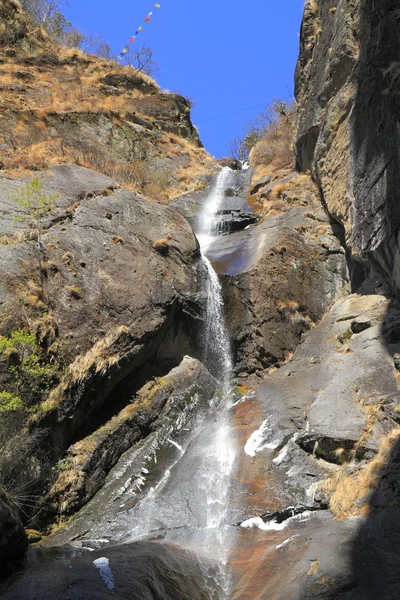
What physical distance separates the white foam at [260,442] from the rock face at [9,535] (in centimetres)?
487

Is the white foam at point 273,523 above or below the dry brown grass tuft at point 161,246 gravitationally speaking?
below

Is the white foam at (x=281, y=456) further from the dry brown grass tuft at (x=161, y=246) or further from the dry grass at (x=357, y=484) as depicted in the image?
the dry brown grass tuft at (x=161, y=246)

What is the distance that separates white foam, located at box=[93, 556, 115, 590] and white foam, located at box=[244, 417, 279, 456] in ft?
13.7

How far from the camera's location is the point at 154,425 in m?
12.9

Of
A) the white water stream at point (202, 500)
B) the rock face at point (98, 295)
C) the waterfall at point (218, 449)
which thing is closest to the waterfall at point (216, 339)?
the waterfall at point (218, 449)

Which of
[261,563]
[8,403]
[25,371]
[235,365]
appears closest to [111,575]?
[261,563]

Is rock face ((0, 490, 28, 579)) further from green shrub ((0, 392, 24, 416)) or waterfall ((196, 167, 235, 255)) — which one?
waterfall ((196, 167, 235, 255))

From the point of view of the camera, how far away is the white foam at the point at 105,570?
714cm

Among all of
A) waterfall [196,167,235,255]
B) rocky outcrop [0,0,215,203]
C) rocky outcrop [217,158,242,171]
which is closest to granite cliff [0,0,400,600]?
waterfall [196,167,235,255]

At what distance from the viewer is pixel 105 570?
7605 mm

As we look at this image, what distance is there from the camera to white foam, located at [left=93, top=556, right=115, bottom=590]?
714cm

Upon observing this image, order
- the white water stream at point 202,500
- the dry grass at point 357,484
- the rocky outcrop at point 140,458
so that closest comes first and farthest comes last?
the dry grass at point 357,484, the white water stream at point 202,500, the rocky outcrop at point 140,458

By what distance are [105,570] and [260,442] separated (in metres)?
4.86

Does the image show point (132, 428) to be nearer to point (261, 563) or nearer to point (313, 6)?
point (261, 563)
